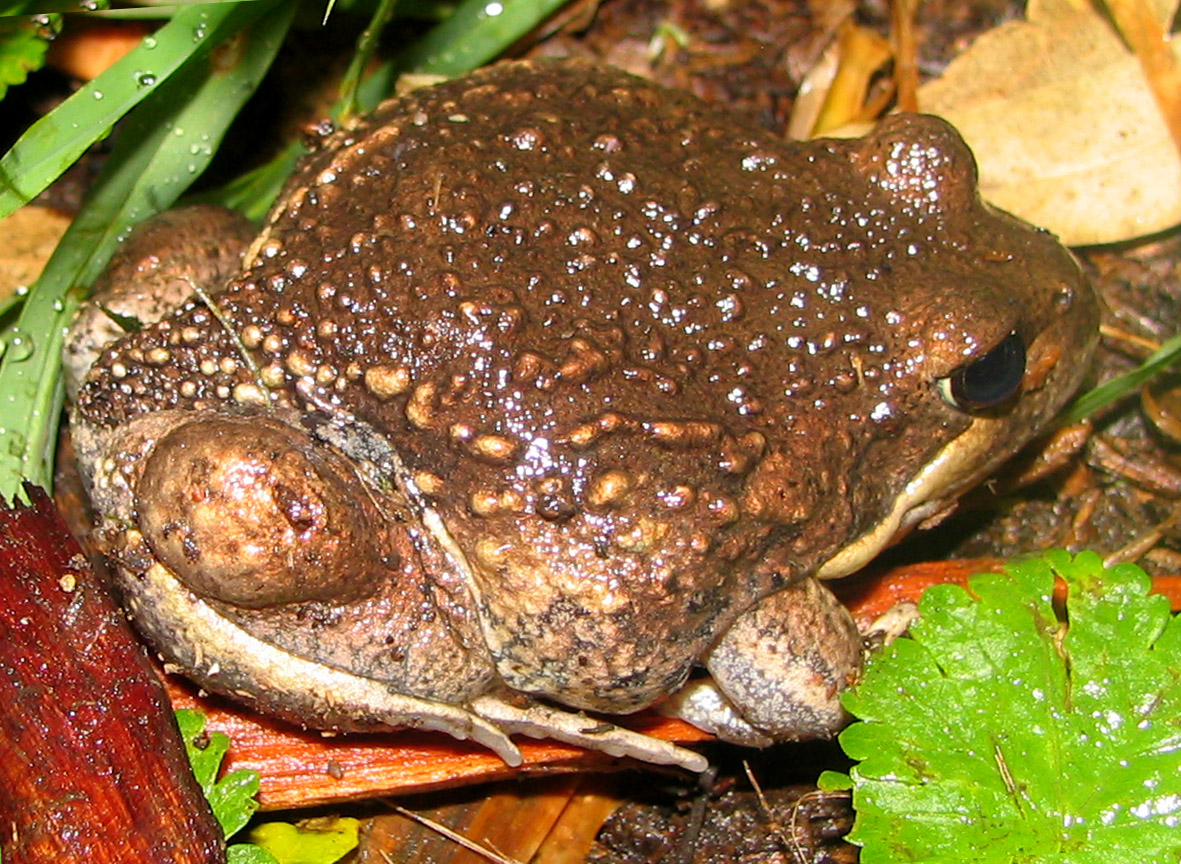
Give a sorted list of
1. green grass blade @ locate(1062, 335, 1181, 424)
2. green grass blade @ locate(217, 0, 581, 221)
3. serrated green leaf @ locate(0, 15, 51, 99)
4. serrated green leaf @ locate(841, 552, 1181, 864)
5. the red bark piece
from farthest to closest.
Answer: green grass blade @ locate(217, 0, 581, 221)
green grass blade @ locate(1062, 335, 1181, 424)
serrated green leaf @ locate(0, 15, 51, 99)
serrated green leaf @ locate(841, 552, 1181, 864)
the red bark piece

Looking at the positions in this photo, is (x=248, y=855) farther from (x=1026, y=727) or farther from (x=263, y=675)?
(x=1026, y=727)

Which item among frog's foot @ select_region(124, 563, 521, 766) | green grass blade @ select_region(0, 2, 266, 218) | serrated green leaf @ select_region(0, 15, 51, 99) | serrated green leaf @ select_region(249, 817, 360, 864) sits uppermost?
serrated green leaf @ select_region(0, 15, 51, 99)

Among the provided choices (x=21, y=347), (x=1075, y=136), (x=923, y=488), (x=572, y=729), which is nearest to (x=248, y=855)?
(x=572, y=729)

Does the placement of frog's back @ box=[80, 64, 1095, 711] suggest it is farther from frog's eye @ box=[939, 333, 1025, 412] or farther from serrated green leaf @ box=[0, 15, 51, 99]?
serrated green leaf @ box=[0, 15, 51, 99]

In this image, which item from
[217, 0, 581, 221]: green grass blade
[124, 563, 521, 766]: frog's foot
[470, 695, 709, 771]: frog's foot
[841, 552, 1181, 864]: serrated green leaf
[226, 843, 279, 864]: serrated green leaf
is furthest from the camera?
[217, 0, 581, 221]: green grass blade

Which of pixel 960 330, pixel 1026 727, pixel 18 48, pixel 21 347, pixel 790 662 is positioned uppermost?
pixel 18 48

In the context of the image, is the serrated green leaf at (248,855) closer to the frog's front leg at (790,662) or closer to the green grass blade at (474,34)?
the frog's front leg at (790,662)

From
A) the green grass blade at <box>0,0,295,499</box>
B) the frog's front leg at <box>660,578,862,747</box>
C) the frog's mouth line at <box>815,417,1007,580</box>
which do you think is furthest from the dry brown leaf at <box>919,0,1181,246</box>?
the green grass blade at <box>0,0,295,499</box>
